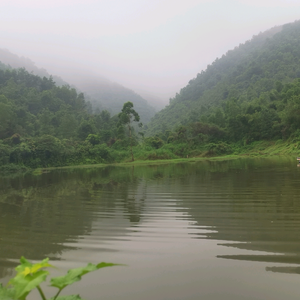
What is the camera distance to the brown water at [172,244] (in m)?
2.64

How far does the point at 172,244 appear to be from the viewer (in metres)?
3.88

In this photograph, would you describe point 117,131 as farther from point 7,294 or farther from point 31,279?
point 31,279

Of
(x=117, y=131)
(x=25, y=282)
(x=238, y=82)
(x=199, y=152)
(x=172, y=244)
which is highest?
(x=238, y=82)

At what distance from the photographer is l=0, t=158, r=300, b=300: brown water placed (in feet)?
8.65

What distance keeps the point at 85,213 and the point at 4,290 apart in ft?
16.7

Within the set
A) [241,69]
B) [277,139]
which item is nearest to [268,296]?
[277,139]

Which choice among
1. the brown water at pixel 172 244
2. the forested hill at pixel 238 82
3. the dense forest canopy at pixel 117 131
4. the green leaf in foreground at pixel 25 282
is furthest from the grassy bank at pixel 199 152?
the green leaf in foreground at pixel 25 282

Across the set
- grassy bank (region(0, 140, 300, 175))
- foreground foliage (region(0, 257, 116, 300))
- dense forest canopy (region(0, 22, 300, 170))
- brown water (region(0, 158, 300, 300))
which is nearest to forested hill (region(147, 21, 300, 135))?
dense forest canopy (region(0, 22, 300, 170))

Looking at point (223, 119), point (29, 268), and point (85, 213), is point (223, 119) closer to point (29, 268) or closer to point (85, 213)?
point (85, 213)

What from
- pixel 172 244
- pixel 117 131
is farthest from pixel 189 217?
pixel 117 131

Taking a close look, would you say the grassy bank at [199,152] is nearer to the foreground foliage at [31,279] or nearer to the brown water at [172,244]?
the brown water at [172,244]

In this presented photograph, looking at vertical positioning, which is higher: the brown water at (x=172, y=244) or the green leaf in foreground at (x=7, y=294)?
the green leaf in foreground at (x=7, y=294)

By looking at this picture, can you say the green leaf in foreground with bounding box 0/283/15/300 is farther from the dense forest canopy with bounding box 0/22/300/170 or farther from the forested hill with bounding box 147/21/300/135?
the forested hill with bounding box 147/21/300/135

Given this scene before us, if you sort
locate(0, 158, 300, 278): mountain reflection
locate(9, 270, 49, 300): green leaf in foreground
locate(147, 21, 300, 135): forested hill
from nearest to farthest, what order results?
1. locate(9, 270, 49, 300): green leaf in foreground
2. locate(0, 158, 300, 278): mountain reflection
3. locate(147, 21, 300, 135): forested hill
